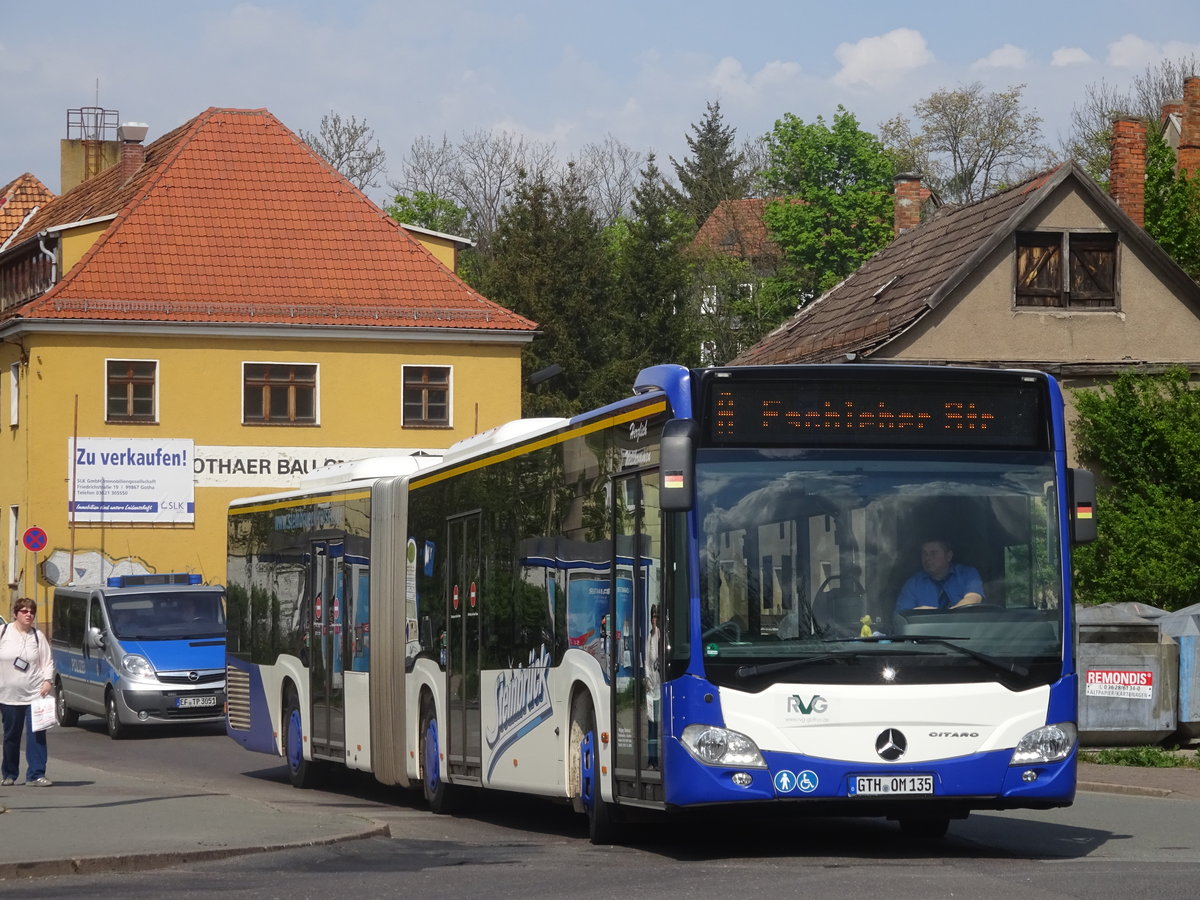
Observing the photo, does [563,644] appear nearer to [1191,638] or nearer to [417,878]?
[417,878]

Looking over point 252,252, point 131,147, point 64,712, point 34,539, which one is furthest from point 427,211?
point 64,712

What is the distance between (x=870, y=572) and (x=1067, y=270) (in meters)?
24.1

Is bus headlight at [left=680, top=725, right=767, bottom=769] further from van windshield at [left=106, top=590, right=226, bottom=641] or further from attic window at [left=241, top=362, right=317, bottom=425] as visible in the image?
attic window at [left=241, top=362, right=317, bottom=425]

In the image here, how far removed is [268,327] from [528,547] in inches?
1267

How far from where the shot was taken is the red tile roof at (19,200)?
Answer: 196ft

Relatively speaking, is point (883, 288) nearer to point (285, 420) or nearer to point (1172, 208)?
point (1172, 208)

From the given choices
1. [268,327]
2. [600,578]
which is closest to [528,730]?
[600,578]

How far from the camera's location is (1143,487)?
32.8 metres

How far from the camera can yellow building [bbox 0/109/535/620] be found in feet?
145

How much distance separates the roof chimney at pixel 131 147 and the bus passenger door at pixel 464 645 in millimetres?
37682

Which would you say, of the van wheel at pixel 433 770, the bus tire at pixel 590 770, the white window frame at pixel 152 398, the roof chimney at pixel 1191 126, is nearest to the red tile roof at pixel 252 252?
the white window frame at pixel 152 398

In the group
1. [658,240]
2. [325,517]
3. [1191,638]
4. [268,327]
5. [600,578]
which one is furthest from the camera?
[658,240]

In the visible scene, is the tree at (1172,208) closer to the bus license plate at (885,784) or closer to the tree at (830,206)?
the tree at (830,206)

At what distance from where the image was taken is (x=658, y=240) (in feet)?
221
